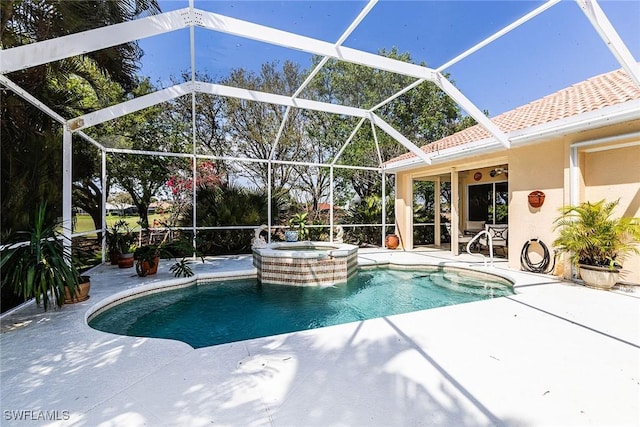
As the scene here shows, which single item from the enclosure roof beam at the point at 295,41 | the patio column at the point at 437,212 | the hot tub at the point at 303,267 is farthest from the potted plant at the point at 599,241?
the patio column at the point at 437,212

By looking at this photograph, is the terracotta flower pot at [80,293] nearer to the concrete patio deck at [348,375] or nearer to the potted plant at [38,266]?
the potted plant at [38,266]

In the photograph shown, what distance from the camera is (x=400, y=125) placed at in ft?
54.2

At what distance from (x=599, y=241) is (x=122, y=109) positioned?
10262mm

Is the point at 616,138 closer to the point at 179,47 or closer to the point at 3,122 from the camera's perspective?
the point at 179,47

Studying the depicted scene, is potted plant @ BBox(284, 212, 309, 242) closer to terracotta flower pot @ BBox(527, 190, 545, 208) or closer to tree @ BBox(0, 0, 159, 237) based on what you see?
tree @ BBox(0, 0, 159, 237)

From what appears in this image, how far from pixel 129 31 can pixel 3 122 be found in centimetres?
237

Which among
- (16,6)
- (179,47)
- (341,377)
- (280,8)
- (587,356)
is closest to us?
(341,377)

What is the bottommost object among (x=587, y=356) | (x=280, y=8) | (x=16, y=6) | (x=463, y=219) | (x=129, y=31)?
(x=587, y=356)

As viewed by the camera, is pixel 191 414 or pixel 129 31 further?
pixel 129 31

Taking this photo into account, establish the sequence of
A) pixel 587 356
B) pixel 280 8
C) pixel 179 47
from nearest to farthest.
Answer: pixel 587 356 < pixel 280 8 < pixel 179 47

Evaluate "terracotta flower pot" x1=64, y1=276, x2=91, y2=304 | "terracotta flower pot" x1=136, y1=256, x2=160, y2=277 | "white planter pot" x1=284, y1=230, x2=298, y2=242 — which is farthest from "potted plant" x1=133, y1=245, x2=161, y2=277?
"white planter pot" x1=284, y1=230, x2=298, y2=242

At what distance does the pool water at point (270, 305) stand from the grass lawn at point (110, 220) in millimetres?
2894

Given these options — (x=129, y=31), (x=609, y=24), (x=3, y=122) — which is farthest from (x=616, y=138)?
(x=3, y=122)

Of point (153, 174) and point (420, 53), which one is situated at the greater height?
point (420, 53)
